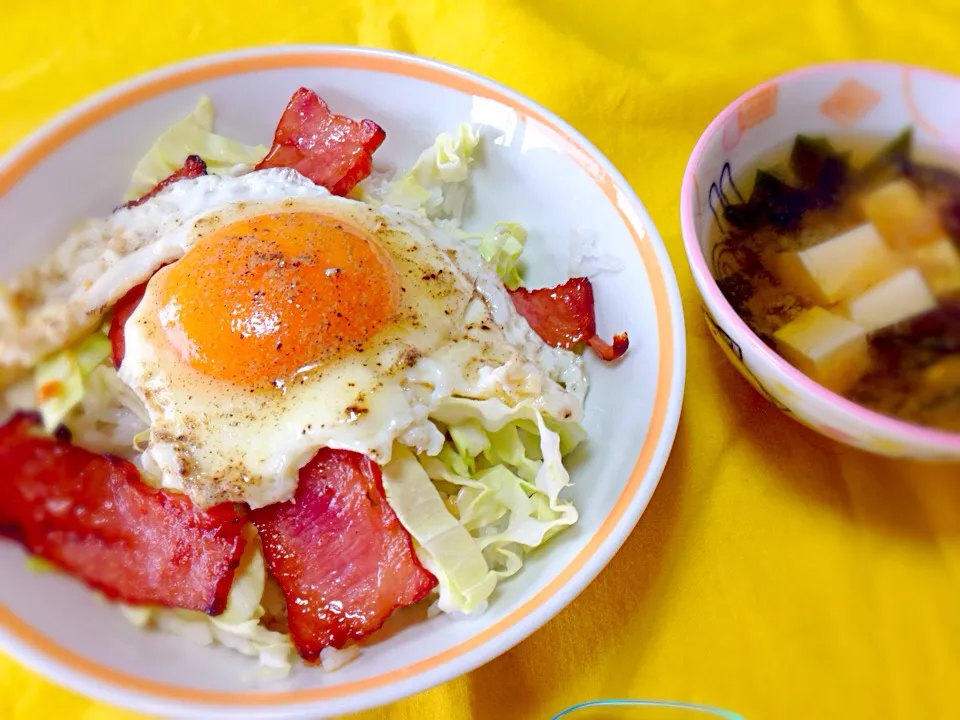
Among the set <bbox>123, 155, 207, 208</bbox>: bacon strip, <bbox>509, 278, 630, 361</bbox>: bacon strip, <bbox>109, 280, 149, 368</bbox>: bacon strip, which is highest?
<bbox>123, 155, 207, 208</bbox>: bacon strip

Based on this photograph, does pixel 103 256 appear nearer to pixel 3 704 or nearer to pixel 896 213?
pixel 3 704

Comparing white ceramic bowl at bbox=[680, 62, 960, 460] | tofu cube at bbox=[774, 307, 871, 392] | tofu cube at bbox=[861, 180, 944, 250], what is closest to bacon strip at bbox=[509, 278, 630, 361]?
white ceramic bowl at bbox=[680, 62, 960, 460]

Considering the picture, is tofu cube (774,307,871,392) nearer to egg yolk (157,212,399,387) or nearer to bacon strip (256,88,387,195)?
egg yolk (157,212,399,387)

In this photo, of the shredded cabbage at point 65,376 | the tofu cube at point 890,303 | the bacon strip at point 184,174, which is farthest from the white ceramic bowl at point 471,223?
the tofu cube at point 890,303

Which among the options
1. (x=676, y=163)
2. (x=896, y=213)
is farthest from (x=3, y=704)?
(x=896, y=213)

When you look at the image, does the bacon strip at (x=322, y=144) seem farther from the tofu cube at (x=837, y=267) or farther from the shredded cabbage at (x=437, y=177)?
the tofu cube at (x=837, y=267)

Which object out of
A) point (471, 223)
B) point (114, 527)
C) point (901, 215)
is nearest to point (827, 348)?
point (901, 215)
